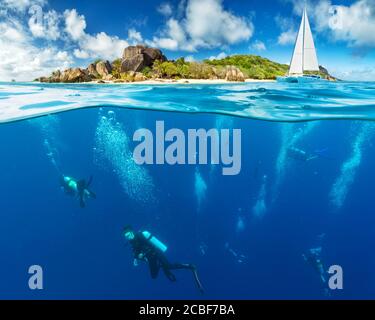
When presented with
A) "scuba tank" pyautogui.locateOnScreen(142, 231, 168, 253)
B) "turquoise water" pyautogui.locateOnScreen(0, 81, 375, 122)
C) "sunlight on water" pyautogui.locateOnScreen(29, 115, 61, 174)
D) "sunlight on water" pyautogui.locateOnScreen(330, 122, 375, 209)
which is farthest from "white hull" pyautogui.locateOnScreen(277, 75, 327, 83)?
"sunlight on water" pyautogui.locateOnScreen(29, 115, 61, 174)

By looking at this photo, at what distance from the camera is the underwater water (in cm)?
980

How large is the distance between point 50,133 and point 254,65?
433 inches

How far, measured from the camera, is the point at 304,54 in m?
6.49

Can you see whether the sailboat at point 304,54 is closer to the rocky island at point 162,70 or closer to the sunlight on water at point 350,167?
the rocky island at point 162,70

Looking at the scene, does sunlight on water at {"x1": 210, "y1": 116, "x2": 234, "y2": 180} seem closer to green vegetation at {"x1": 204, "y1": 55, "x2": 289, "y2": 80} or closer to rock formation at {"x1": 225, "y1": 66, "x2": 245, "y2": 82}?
rock formation at {"x1": 225, "y1": 66, "x2": 245, "y2": 82}

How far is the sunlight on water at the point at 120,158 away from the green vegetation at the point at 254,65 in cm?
528

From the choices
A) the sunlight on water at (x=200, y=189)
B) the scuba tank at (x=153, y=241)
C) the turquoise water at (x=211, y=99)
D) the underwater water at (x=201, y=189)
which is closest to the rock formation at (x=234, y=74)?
the turquoise water at (x=211, y=99)

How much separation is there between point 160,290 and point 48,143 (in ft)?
33.9

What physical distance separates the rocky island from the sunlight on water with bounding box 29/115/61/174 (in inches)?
185

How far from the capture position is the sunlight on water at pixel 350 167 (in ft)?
41.6

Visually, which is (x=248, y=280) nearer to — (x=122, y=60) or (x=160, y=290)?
(x=160, y=290)

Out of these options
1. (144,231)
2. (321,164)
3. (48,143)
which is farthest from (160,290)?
(144,231)

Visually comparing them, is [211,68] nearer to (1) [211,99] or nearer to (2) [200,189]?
(1) [211,99]

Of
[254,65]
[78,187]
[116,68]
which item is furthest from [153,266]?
[254,65]
